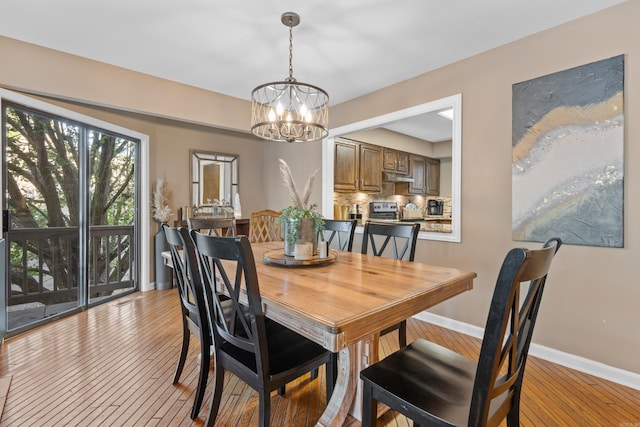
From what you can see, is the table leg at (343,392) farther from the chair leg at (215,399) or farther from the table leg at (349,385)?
the chair leg at (215,399)

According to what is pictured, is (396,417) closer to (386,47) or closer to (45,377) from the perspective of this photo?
(45,377)

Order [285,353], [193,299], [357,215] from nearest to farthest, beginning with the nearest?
1. [285,353]
2. [193,299]
3. [357,215]

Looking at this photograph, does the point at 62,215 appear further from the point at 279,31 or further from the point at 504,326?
the point at 504,326

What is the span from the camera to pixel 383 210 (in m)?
5.45

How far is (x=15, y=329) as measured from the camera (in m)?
2.64

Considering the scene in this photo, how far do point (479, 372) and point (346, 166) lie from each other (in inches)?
147

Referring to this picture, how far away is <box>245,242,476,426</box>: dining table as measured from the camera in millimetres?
1021

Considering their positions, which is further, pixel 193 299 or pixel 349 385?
pixel 193 299

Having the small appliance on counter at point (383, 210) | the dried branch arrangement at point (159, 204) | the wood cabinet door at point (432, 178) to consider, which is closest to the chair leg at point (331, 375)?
the dried branch arrangement at point (159, 204)

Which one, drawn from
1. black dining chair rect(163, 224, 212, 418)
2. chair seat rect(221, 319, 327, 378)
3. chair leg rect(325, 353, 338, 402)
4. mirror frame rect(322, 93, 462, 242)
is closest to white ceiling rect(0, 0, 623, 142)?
mirror frame rect(322, 93, 462, 242)

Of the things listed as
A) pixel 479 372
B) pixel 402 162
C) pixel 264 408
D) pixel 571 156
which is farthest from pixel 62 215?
pixel 402 162

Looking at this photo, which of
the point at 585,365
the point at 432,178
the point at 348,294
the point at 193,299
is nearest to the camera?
the point at 348,294

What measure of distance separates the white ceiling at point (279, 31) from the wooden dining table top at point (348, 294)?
1840 mm

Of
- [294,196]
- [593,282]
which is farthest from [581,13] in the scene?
[294,196]
